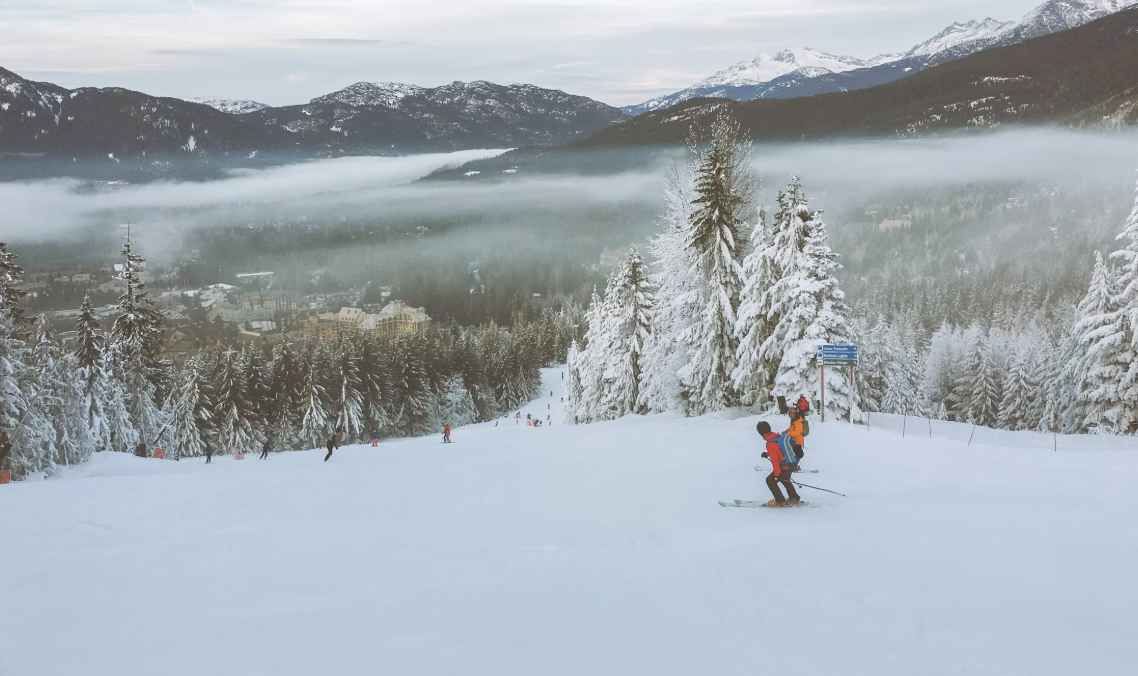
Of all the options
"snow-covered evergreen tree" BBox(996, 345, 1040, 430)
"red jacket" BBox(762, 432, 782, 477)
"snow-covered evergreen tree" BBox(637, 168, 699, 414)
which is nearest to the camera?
"red jacket" BBox(762, 432, 782, 477)

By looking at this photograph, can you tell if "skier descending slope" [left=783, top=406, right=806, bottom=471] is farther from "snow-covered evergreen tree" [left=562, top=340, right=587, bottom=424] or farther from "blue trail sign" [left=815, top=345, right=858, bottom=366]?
"snow-covered evergreen tree" [left=562, top=340, right=587, bottom=424]

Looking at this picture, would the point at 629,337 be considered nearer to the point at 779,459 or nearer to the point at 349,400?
the point at 779,459

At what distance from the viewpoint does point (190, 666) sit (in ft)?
23.4

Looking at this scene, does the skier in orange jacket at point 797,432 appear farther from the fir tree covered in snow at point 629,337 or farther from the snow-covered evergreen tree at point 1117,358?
the fir tree covered in snow at point 629,337

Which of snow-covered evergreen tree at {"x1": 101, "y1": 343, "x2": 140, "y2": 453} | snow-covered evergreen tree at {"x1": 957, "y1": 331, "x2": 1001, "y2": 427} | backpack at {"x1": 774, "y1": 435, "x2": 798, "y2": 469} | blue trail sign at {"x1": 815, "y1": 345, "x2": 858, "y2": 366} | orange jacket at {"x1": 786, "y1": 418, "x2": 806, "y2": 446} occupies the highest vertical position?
orange jacket at {"x1": 786, "y1": 418, "x2": 806, "y2": 446}

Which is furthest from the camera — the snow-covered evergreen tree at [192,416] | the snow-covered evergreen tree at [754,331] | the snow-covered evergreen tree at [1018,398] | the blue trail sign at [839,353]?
the snow-covered evergreen tree at [1018,398]

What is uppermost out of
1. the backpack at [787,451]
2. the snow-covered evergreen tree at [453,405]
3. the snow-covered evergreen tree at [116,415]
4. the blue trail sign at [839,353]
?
the backpack at [787,451]

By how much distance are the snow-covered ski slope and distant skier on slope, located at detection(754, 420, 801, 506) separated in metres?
0.46

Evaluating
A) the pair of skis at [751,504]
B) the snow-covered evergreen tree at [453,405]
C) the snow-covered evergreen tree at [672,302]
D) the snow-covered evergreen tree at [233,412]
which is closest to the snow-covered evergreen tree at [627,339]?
the snow-covered evergreen tree at [672,302]

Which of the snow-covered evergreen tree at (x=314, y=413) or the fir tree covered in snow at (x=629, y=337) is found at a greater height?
the fir tree covered in snow at (x=629, y=337)

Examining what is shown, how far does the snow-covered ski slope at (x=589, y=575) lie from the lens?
7059 mm

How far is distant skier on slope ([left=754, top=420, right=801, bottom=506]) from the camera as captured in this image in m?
12.0

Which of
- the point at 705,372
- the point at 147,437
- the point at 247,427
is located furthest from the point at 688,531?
the point at 247,427

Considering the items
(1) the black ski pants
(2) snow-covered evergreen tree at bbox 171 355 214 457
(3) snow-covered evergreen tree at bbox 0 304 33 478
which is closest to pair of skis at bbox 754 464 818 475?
(1) the black ski pants
